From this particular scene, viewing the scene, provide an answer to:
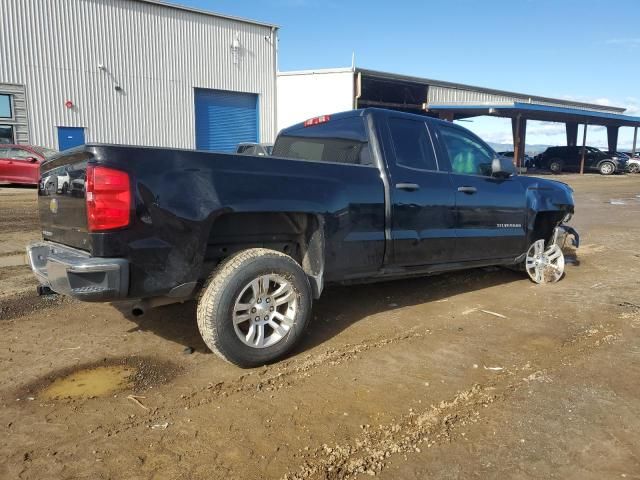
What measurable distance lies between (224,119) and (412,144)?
77.8 feet

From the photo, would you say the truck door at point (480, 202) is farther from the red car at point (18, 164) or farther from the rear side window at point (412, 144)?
the red car at point (18, 164)

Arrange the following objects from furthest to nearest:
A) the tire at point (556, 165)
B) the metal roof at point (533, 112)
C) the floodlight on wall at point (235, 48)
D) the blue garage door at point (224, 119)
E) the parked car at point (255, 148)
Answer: the tire at point (556, 165) < the metal roof at point (533, 112) < the floodlight on wall at point (235, 48) < the blue garage door at point (224, 119) < the parked car at point (255, 148)

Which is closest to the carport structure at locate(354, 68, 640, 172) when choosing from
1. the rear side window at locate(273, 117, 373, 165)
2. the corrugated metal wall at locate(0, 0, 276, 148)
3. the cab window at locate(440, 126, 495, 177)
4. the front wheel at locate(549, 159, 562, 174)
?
the front wheel at locate(549, 159, 562, 174)

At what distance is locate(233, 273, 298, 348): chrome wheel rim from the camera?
3.60 m

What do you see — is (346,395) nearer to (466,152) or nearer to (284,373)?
(284,373)

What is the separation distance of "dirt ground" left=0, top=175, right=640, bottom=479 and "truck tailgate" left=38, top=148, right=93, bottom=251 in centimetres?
93

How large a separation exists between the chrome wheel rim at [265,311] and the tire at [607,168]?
1503 inches

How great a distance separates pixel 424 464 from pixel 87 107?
23.8 meters

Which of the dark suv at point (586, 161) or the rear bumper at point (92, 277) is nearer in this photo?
the rear bumper at point (92, 277)

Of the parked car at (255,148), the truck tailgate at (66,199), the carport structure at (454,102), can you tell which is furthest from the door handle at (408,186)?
the carport structure at (454,102)

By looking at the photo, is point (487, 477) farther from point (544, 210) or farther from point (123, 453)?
point (544, 210)

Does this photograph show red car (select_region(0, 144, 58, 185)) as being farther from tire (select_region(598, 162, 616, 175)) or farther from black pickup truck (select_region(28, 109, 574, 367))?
tire (select_region(598, 162, 616, 175))

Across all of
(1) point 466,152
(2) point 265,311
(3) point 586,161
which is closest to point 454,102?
(3) point 586,161

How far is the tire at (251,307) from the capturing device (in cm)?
344
